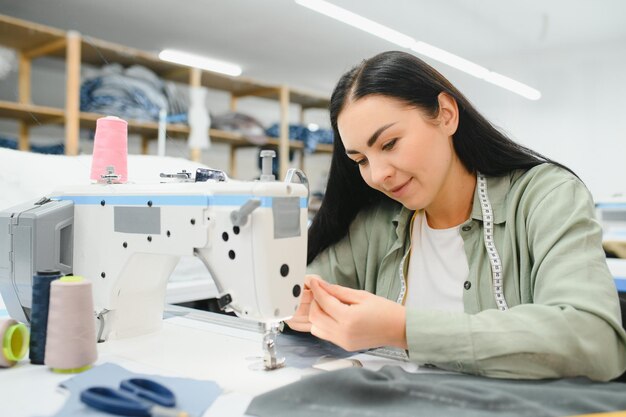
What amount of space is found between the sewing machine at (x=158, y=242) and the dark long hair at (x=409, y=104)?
25cm

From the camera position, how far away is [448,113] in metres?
1.08

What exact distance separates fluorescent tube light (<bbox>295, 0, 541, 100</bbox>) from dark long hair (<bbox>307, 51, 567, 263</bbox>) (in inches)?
111

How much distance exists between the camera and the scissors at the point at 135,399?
0.60 metres

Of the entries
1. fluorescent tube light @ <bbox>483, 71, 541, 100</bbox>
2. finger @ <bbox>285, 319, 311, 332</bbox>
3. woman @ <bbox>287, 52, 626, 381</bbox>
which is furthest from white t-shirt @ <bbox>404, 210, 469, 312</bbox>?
fluorescent tube light @ <bbox>483, 71, 541, 100</bbox>

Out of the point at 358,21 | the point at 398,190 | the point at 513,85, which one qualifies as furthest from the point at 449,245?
the point at 513,85

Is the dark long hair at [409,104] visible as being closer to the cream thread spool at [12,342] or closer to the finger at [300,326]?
the finger at [300,326]

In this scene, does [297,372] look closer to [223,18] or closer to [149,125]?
[149,125]

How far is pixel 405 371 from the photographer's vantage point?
78 cm

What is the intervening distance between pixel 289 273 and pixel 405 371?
23 cm

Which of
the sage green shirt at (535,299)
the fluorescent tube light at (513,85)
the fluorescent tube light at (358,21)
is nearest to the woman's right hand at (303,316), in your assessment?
the sage green shirt at (535,299)

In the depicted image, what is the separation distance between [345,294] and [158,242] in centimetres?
35

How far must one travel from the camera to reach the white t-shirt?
3.67 ft

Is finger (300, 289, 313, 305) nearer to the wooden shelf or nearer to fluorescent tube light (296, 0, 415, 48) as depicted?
the wooden shelf

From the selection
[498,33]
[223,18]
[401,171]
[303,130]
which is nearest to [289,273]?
[401,171]
